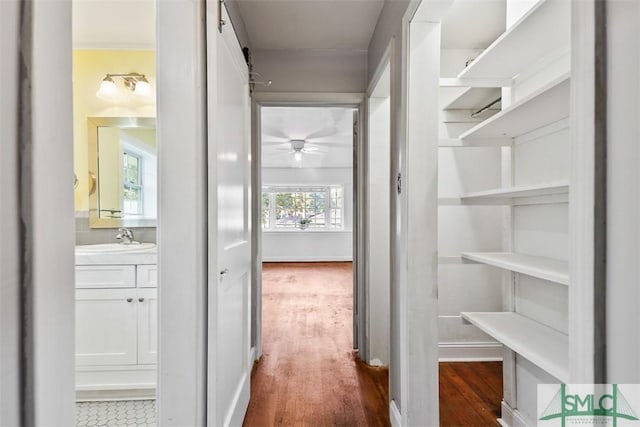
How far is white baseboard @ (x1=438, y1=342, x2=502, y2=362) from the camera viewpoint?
2.65 metres

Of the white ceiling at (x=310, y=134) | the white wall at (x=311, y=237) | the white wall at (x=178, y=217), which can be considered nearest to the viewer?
the white wall at (x=178, y=217)

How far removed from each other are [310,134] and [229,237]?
3.89 meters

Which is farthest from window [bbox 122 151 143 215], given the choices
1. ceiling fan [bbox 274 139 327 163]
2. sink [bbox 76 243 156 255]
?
ceiling fan [bbox 274 139 327 163]

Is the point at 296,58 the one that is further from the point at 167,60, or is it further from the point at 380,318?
the point at 380,318

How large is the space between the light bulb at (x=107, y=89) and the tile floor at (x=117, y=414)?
2.13 metres

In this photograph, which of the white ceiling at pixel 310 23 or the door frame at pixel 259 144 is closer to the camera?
the white ceiling at pixel 310 23

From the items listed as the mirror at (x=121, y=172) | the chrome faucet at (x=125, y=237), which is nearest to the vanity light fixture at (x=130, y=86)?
the mirror at (x=121, y=172)

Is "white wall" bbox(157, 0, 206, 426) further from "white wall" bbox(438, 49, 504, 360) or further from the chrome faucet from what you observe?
"white wall" bbox(438, 49, 504, 360)

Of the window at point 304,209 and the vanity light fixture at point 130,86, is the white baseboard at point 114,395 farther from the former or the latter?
the window at point 304,209

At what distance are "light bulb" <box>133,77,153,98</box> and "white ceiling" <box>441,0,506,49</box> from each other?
2160 millimetres

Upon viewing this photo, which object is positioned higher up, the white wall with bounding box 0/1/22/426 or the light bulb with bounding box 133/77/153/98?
the light bulb with bounding box 133/77/153/98

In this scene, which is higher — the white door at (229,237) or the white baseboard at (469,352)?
the white door at (229,237)

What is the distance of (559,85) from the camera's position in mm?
1027

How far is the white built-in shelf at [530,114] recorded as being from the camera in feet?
3.57
